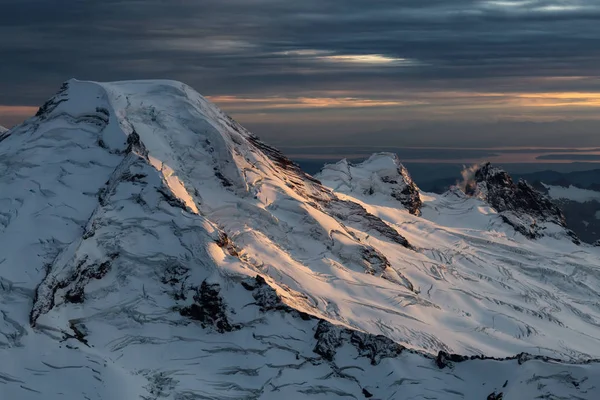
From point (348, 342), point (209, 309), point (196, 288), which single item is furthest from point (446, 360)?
point (196, 288)

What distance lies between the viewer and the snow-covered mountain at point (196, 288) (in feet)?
270

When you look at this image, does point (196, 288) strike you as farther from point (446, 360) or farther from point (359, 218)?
point (359, 218)

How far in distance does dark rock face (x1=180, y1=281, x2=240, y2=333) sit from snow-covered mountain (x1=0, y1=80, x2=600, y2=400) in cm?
15

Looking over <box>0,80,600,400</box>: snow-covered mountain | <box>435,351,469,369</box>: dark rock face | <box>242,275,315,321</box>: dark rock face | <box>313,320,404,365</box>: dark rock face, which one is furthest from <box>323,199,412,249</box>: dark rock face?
<box>435,351,469,369</box>: dark rock face

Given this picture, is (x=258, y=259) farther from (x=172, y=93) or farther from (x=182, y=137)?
(x=172, y=93)

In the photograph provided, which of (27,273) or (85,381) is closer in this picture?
(85,381)

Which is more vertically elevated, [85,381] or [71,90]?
[71,90]

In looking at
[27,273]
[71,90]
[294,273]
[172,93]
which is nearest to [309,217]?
[294,273]

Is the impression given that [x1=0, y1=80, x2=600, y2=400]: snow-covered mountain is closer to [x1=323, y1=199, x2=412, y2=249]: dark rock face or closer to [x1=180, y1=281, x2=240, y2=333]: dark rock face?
[x1=180, y1=281, x2=240, y2=333]: dark rock face

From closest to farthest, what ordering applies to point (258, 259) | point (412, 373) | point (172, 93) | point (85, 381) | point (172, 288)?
point (85, 381)
point (412, 373)
point (172, 288)
point (258, 259)
point (172, 93)

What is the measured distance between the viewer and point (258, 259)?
352ft

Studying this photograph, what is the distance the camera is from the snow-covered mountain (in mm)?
82375

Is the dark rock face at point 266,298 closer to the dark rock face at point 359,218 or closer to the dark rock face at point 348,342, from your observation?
the dark rock face at point 348,342

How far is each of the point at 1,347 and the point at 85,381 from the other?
29.5 ft
